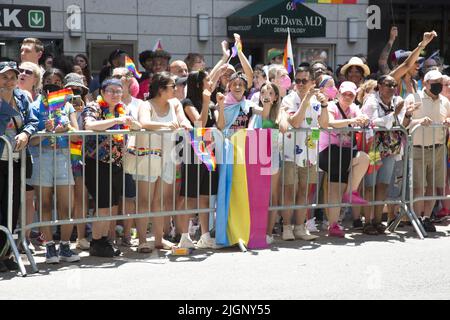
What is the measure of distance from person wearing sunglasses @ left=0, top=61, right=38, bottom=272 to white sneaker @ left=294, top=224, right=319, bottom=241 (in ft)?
11.1

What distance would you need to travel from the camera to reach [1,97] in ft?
25.0

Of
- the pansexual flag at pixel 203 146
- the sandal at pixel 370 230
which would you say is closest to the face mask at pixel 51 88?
the pansexual flag at pixel 203 146

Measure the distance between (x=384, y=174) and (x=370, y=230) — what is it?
0.72m

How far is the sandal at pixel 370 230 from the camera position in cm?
986

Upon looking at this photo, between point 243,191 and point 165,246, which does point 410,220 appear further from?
point 165,246

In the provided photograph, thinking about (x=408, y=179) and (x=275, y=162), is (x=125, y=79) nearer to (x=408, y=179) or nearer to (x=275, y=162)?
(x=275, y=162)

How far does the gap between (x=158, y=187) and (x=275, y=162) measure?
55.6 inches

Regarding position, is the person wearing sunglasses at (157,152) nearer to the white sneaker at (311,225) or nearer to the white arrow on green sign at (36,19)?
the white sneaker at (311,225)

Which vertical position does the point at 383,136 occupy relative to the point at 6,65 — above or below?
below

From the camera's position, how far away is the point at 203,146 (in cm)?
877

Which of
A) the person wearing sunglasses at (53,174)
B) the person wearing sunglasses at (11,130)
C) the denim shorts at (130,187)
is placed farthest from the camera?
the denim shorts at (130,187)

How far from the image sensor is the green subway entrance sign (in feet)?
50.4

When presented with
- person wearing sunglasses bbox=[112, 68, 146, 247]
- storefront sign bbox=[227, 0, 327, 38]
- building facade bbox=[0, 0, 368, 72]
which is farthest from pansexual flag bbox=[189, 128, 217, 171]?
storefront sign bbox=[227, 0, 327, 38]

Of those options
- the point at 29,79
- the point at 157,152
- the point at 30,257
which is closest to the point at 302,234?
the point at 157,152
